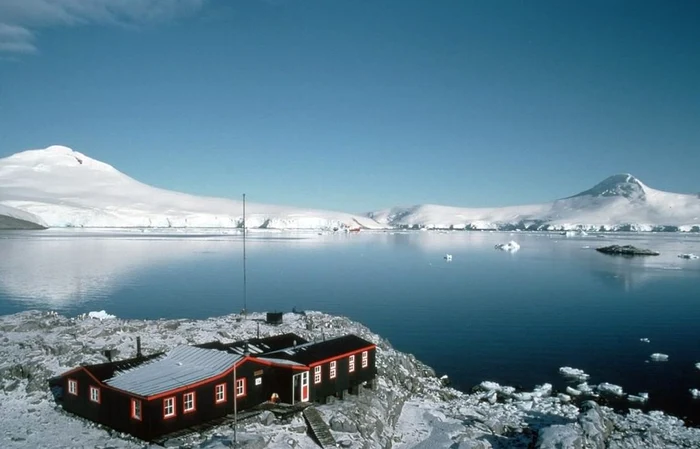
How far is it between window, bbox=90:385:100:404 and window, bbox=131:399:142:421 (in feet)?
5.38

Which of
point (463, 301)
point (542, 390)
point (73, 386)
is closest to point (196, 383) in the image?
point (73, 386)

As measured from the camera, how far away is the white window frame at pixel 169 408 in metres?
14.2

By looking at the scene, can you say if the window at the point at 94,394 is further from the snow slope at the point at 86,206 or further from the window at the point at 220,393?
the snow slope at the point at 86,206

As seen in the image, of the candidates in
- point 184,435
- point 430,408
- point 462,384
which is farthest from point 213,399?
point 462,384

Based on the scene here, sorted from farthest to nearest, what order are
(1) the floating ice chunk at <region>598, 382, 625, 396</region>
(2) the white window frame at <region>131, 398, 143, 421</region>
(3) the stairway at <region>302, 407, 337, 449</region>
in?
(1) the floating ice chunk at <region>598, 382, 625, 396</region>, (3) the stairway at <region>302, 407, 337, 449</region>, (2) the white window frame at <region>131, 398, 143, 421</region>

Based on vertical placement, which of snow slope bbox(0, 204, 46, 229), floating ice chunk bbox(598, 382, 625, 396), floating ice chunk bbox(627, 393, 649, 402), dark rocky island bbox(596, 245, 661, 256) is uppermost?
snow slope bbox(0, 204, 46, 229)

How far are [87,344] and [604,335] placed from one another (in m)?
29.7

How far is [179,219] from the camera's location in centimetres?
17688

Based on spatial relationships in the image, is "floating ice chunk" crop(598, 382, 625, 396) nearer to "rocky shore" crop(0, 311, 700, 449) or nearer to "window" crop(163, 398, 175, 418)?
"rocky shore" crop(0, 311, 700, 449)

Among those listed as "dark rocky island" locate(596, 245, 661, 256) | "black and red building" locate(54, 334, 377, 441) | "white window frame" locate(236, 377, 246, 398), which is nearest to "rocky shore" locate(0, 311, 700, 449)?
"black and red building" locate(54, 334, 377, 441)

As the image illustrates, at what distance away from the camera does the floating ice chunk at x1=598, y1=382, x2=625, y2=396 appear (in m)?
22.9

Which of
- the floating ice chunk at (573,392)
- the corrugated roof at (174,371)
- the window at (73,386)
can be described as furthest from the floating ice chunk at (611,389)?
the window at (73,386)

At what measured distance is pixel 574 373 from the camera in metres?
25.2

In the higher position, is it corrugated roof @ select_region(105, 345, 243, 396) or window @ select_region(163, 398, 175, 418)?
corrugated roof @ select_region(105, 345, 243, 396)
